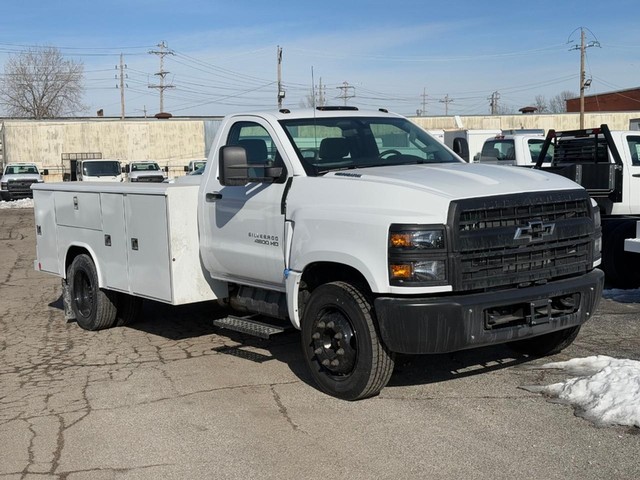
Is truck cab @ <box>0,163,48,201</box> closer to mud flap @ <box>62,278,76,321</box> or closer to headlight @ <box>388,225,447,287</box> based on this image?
mud flap @ <box>62,278,76,321</box>

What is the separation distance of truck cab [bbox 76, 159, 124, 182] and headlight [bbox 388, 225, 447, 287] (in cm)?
3062

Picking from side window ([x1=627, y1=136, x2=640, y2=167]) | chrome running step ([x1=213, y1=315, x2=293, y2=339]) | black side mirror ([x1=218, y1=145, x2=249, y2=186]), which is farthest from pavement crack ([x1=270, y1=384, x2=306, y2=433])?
side window ([x1=627, y1=136, x2=640, y2=167])

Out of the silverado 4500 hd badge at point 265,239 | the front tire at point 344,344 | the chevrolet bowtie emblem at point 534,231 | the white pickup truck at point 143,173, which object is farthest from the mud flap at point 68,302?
the white pickup truck at point 143,173

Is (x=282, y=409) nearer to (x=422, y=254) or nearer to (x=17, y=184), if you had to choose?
(x=422, y=254)

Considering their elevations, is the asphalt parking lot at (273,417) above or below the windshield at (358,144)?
below

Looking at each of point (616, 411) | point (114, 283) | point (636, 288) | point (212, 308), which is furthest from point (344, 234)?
point (636, 288)

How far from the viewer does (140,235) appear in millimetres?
7539

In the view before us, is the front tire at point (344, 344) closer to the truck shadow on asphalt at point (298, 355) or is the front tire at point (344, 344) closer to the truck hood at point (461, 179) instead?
the truck shadow on asphalt at point (298, 355)

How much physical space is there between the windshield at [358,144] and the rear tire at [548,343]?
1.69m

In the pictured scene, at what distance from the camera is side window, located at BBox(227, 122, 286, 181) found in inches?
255

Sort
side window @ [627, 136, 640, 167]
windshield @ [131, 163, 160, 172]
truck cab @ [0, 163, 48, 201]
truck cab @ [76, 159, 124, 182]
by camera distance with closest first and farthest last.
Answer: side window @ [627, 136, 640, 167], truck cab @ [76, 159, 124, 182], truck cab @ [0, 163, 48, 201], windshield @ [131, 163, 160, 172]

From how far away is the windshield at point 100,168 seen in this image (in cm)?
3441

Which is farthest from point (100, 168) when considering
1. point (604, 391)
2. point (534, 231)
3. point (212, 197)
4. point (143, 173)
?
point (604, 391)

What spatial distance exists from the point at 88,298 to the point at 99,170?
88.8ft
